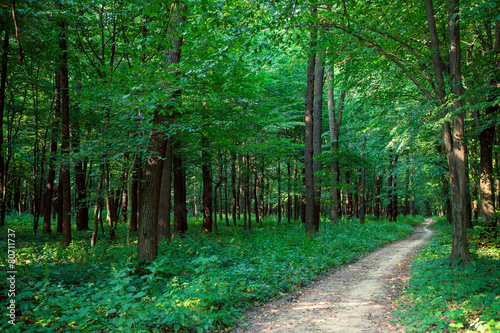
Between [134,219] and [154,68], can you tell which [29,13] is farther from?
[134,219]

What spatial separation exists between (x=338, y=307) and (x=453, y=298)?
215 cm

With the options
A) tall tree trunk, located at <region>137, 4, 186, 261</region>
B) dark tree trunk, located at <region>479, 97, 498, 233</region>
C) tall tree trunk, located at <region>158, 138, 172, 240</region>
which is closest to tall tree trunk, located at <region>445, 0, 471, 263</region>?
dark tree trunk, located at <region>479, 97, 498, 233</region>

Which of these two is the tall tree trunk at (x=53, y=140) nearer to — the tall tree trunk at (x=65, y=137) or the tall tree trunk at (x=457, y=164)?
the tall tree trunk at (x=65, y=137)

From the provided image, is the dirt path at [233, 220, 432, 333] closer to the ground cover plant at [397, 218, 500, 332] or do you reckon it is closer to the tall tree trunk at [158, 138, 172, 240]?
the ground cover plant at [397, 218, 500, 332]

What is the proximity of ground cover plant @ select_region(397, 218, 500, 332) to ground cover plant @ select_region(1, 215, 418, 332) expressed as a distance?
2557 millimetres

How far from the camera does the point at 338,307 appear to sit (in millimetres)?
5590

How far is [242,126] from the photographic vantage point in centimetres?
1264

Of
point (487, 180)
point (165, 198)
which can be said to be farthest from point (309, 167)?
point (487, 180)

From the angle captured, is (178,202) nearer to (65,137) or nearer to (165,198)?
(165,198)

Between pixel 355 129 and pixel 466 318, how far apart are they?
1884 cm

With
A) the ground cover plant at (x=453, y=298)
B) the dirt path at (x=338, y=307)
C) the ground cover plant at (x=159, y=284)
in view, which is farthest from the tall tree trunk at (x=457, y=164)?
the ground cover plant at (x=159, y=284)

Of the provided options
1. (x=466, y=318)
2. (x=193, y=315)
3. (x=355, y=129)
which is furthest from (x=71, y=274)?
(x=355, y=129)

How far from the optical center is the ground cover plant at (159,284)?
13.9ft

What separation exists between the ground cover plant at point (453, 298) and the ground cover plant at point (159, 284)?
2.56 metres
